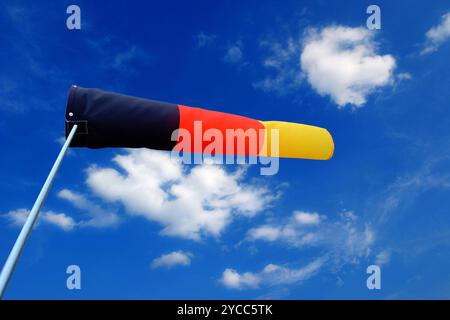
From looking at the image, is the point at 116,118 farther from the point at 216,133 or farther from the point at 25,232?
the point at 25,232

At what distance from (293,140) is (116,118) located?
197 cm

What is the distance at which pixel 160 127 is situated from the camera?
421 centimetres

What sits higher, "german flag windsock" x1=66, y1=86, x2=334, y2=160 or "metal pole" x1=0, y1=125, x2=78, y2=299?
"german flag windsock" x1=66, y1=86, x2=334, y2=160

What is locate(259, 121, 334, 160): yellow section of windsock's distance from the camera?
4613 mm

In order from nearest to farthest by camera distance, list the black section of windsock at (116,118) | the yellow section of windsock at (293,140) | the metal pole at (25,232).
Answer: the metal pole at (25,232)
the black section of windsock at (116,118)
the yellow section of windsock at (293,140)

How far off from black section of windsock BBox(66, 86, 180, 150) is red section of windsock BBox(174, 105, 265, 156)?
0.48 ft

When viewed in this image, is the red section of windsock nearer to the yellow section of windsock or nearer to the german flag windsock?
the german flag windsock

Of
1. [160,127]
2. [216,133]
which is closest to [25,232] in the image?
[160,127]

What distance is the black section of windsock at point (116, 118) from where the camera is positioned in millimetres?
4148

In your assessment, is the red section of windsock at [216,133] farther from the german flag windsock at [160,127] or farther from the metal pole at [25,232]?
the metal pole at [25,232]

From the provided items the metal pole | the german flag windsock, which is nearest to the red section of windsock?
the german flag windsock

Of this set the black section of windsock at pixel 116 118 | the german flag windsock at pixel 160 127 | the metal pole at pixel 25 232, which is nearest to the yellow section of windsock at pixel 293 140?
the german flag windsock at pixel 160 127

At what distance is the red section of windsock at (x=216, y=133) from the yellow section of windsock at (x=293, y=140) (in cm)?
11
